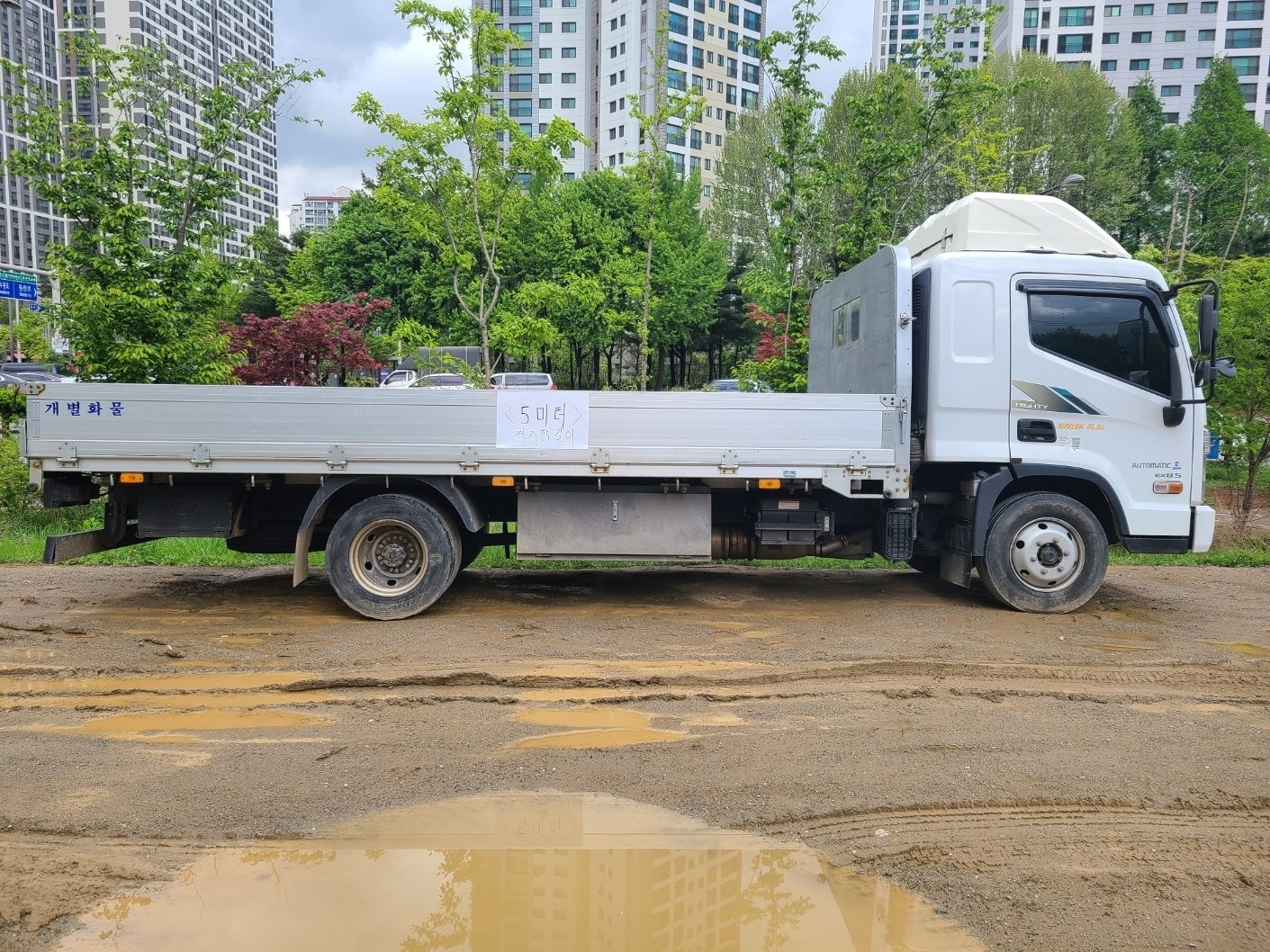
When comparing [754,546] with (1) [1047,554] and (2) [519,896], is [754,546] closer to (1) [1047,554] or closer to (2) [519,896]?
(1) [1047,554]

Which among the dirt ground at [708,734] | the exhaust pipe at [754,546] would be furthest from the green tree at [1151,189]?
the dirt ground at [708,734]

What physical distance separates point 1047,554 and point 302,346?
559 inches

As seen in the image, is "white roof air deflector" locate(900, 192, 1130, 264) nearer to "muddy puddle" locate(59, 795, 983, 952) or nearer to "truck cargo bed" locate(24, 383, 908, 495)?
"truck cargo bed" locate(24, 383, 908, 495)

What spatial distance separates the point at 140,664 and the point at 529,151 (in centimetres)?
940

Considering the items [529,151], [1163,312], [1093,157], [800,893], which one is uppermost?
[1093,157]

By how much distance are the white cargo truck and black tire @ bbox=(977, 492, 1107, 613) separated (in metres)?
0.02

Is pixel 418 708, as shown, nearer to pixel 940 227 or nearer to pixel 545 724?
pixel 545 724

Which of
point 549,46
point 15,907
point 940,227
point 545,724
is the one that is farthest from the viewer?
point 549,46

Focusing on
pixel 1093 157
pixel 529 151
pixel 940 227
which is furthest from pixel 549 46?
pixel 940 227

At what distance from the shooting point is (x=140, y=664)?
21.7ft

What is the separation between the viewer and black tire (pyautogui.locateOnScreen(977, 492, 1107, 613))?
8.07 metres

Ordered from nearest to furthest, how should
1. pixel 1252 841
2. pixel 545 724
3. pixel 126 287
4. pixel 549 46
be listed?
pixel 1252 841
pixel 545 724
pixel 126 287
pixel 549 46

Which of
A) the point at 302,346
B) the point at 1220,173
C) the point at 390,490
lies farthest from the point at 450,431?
the point at 1220,173

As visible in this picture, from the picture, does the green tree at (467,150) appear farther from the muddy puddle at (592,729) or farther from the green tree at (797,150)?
the muddy puddle at (592,729)
